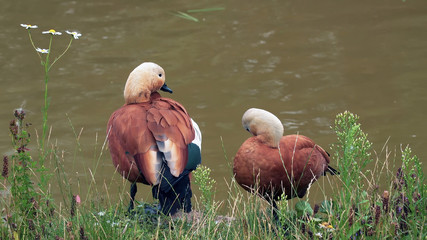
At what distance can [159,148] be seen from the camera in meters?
5.16

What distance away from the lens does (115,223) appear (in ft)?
15.3

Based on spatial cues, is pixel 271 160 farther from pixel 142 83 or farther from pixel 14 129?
pixel 14 129

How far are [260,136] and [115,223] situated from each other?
4.55ft

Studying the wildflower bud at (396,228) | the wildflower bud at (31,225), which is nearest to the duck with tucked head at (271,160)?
the wildflower bud at (396,228)

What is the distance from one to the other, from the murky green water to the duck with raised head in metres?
1.78

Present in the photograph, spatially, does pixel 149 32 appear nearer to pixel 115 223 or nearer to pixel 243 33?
pixel 243 33

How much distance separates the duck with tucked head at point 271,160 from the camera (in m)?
5.47

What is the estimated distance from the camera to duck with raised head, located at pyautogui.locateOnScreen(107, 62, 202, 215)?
515cm

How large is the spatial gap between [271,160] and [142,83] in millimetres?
1050

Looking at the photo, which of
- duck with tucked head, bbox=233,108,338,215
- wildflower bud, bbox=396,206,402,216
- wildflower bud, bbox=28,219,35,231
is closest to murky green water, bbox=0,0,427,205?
duck with tucked head, bbox=233,108,338,215

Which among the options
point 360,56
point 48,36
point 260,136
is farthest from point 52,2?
point 260,136

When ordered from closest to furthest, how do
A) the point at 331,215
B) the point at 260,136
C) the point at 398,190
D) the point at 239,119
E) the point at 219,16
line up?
the point at 331,215 < the point at 398,190 < the point at 260,136 < the point at 239,119 < the point at 219,16

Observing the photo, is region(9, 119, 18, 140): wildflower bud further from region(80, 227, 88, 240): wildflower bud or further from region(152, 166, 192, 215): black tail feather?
region(152, 166, 192, 215): black tail feather

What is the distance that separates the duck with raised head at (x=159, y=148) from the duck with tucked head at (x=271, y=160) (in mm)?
365
